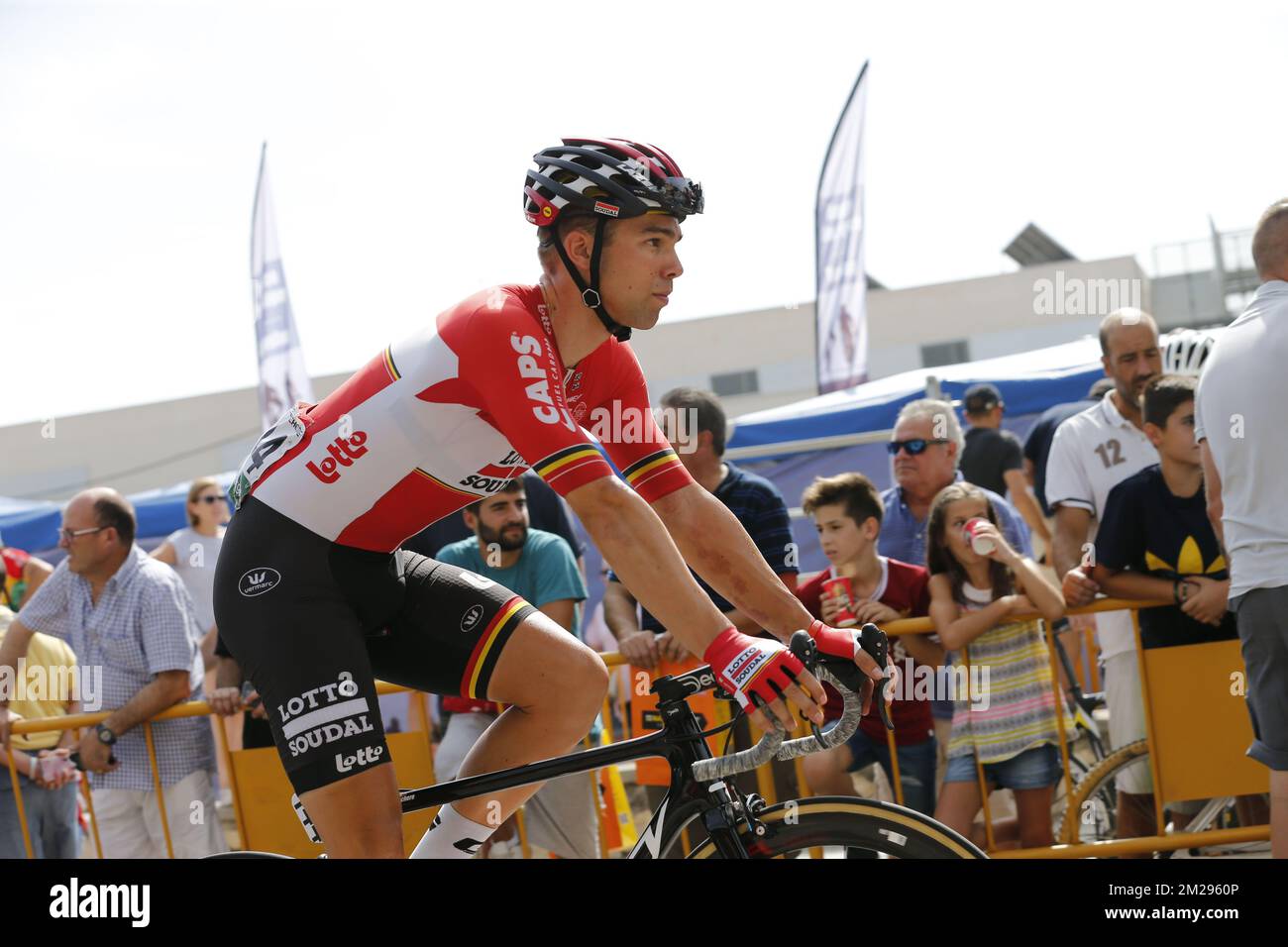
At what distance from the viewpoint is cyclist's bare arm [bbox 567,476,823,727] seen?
99.7 inches

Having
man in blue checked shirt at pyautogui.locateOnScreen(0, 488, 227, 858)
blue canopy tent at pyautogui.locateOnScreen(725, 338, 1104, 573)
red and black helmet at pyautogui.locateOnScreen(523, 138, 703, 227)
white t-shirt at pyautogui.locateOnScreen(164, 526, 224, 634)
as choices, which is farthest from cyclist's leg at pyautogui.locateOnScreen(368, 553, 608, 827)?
blue canopy tent at pyautogui.locateOnScreen(725, 338, 1104, 573)

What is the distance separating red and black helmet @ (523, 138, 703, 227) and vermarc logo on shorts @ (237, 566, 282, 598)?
1003mm

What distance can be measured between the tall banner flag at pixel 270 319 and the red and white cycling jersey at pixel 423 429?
940 cm

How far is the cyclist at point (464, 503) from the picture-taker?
266 cm

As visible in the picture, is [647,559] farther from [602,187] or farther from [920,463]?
[920,463]

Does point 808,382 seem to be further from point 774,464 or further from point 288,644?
point 288,644

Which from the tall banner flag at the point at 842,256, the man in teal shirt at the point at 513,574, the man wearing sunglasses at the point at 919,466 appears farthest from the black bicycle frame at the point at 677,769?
the tall banner flag at the point at 842,256

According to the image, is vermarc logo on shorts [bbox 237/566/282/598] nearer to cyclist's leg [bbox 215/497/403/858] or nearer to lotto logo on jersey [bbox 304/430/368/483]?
cyclist's leg [bbox 215/497/403/858]

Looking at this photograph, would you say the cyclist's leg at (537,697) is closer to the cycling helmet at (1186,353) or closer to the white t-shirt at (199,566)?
the cycling helmet at (1186,353)

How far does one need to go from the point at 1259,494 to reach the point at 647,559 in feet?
7.22

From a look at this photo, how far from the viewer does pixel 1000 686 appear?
15.9 ft

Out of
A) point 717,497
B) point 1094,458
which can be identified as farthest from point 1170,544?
point 717,497
